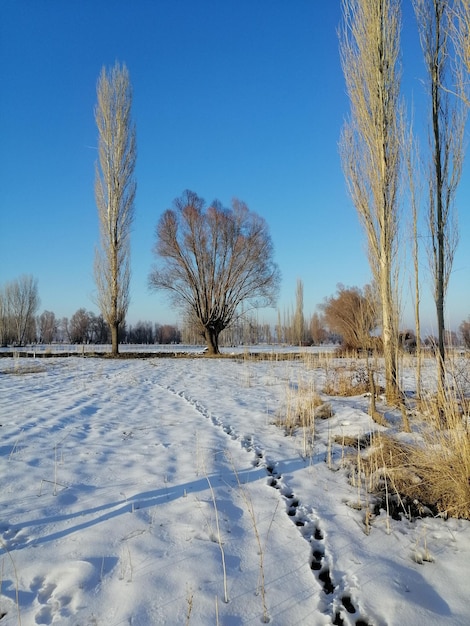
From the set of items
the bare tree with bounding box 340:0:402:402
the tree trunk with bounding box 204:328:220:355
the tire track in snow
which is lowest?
the tire track in snow

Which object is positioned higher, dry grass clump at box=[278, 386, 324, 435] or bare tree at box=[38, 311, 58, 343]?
bare tree at box=[38, 311, 58, 343]

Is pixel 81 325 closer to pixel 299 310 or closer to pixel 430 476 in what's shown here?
pixel 299 310

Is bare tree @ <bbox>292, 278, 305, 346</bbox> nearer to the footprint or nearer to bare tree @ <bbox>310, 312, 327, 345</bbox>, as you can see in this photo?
bare tree @ <bbox>310, 312, 327, 345</bbox>

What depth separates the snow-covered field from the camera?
163cm

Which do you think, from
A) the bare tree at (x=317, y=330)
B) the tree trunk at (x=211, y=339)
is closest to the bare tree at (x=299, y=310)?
the bare tree at (x=317, y=330)

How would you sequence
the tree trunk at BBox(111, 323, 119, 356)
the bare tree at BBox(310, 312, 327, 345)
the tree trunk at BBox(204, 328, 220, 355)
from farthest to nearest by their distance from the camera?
the bare tree at BBox(310, 312, 327, 345) → the tree trunk at BBox(204, 328, 220, 355) → the tree trunk at BBox(111, 323, 119, 356)

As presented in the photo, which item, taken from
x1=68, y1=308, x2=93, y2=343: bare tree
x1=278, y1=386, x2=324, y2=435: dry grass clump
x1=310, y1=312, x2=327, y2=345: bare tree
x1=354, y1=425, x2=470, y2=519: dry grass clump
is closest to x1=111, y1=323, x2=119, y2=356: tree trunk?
x1=278, y1=386, x2=324, y2=435: dry grass clump

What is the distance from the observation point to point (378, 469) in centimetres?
297

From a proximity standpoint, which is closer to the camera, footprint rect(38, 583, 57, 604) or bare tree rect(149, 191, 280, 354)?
footprint rect(38, 583, 57, 604)

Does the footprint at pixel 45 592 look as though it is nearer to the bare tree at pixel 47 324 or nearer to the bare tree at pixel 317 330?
the bare tree at pixel 317 330

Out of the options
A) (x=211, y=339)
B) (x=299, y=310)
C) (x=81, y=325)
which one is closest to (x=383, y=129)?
(x=211, y=339)

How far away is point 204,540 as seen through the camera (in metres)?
2.15

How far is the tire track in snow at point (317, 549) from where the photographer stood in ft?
5.33

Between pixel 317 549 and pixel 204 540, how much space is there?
0.68 m
